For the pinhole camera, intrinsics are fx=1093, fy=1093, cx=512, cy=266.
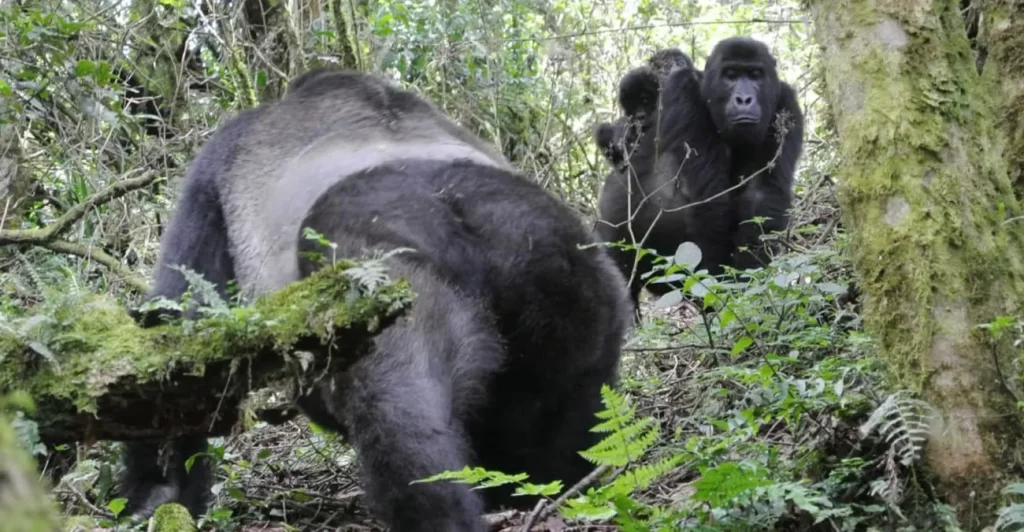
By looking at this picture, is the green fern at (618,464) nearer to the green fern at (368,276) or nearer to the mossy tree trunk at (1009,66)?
the green fern at (368,276)

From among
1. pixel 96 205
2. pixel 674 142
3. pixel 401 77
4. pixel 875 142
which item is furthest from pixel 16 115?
pixel 875 142

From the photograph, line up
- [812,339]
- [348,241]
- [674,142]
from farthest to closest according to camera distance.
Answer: [674,142], [812,339], [348,241]

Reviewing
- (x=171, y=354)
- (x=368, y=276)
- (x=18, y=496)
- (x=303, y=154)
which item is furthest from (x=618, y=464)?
(x=303, y=154)

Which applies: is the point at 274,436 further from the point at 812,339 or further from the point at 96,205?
the point at 812,339

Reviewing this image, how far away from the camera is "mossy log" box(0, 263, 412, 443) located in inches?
84.5

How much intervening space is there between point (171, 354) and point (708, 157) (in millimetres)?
4389

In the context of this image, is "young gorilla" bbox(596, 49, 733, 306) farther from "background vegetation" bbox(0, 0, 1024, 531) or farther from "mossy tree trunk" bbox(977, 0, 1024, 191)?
"mossy tree trunk" bbox(977, 0, 1024, 191)

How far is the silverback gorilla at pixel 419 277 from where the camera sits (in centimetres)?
246

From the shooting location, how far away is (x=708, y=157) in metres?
6.13

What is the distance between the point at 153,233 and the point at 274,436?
1.62 meters

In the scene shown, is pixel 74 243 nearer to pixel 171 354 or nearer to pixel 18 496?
pixel 171 354

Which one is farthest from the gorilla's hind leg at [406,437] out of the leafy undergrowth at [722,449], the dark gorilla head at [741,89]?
the dark gorilla head at [741,89]

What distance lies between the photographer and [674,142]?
6.23 metres

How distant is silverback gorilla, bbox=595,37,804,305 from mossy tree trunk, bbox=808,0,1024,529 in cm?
311
